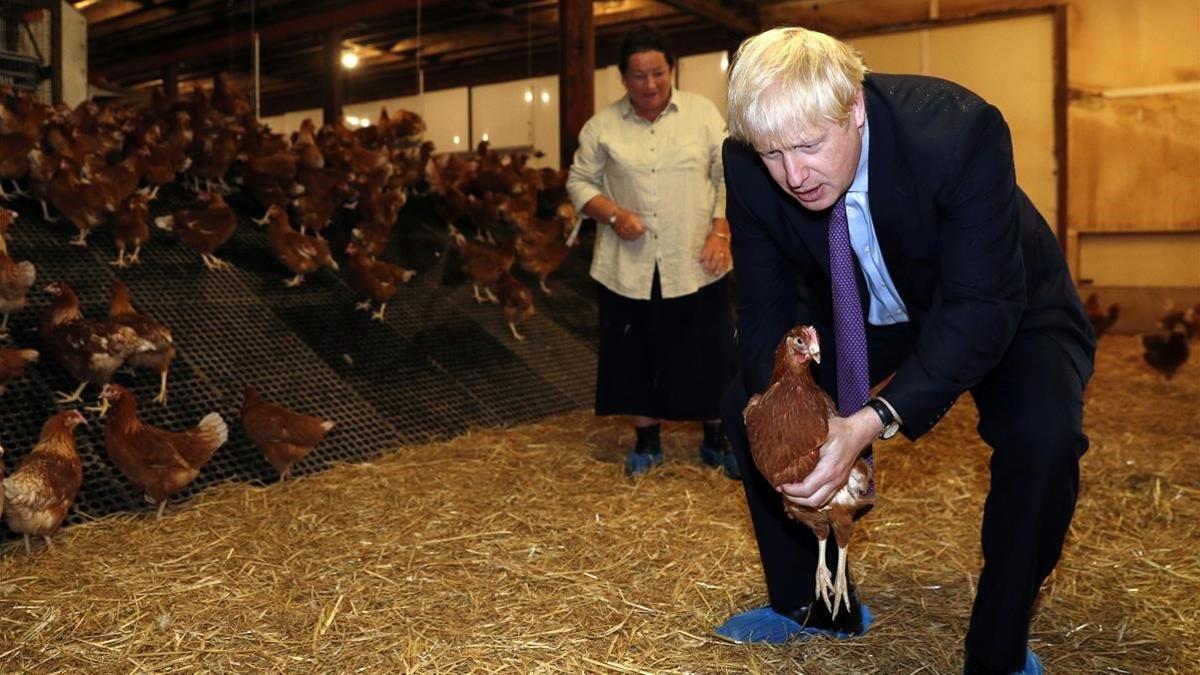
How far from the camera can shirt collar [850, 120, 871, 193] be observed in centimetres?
164

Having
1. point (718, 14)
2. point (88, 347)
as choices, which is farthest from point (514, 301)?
point (718, 14)

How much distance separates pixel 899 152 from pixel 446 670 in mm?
1356

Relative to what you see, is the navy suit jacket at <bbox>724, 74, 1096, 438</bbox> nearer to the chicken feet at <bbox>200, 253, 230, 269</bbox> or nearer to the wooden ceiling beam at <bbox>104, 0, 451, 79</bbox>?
the chicken feet at <bbox>200, 253, 230, 269</bbox>

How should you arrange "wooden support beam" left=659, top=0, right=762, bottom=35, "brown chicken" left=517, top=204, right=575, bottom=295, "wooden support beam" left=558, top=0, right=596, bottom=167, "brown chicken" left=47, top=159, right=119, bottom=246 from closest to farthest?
"brown chicken" left=47, top=159, right=119, bottom=246 → "brown chicken" left=517, top=204, right=575, bottom=295 → "wooden support beam" left=558, top=0, right=596, bottom=167 → "wooden support beam" left=659, top=0, right=762, bottom=35

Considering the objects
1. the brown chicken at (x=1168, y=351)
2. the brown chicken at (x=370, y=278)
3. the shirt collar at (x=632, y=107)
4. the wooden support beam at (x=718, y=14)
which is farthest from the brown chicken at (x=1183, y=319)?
the brown chicken at (x=370, y=278)

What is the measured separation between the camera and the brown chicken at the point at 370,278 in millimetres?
4844

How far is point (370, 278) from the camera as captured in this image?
4.84 m

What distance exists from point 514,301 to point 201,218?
67.4 inches

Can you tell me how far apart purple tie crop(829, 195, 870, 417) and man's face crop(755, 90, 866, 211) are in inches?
4.7

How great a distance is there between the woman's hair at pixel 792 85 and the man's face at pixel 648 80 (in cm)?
182

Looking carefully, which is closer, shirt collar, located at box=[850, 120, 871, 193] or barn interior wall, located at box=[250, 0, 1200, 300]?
shirt collar, located at box=[850, 120, 871, 193]

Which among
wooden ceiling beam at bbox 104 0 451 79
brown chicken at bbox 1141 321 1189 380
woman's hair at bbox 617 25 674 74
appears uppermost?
wooden ceiling beam at bbox 104 0 451 79

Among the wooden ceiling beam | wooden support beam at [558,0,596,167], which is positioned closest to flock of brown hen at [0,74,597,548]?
wooden support beam at [558,0,596,167]

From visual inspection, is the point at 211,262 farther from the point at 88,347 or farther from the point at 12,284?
the point at 88,347
